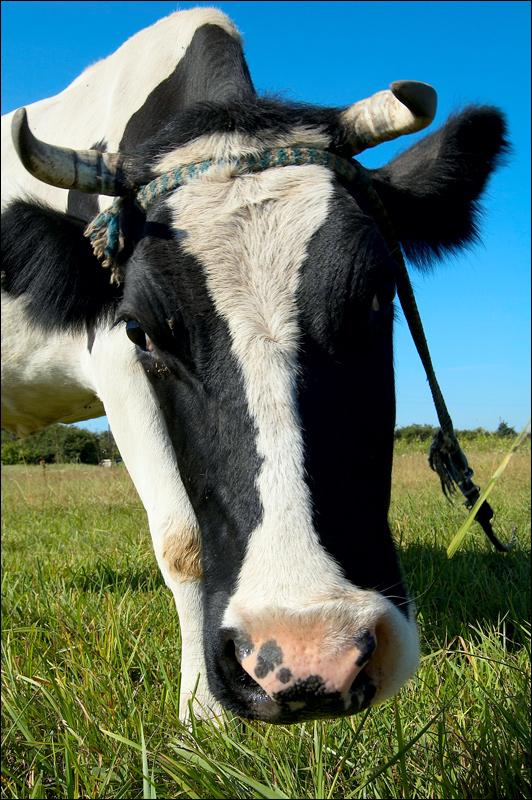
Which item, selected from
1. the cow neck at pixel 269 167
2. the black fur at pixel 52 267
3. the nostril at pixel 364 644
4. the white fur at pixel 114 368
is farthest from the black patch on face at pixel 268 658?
the black fur at pixel 52 267

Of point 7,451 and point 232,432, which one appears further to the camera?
point 7,451

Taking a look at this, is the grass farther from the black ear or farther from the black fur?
the black ear

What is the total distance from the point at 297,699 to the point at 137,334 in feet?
4.63

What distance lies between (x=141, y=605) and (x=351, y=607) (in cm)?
200

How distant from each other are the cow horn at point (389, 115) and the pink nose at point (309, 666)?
1788mm

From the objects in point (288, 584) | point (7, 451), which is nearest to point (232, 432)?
point (288, 584)

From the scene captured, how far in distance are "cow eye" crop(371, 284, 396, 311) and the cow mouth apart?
1.18 m

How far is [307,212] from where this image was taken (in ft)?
7.02

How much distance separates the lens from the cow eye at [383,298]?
2.15m

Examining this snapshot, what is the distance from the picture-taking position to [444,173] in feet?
9.10

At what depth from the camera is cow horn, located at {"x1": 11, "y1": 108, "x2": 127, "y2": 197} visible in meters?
2.32

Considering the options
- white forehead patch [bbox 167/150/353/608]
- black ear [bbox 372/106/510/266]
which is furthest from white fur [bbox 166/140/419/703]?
black ear [bbox 372/106/510/266]

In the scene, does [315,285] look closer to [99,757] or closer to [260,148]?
[260,148]

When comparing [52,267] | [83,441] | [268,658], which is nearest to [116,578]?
[52,267]
